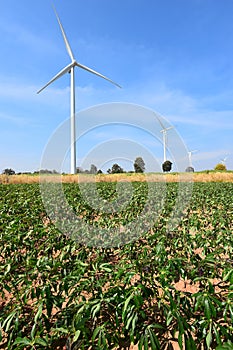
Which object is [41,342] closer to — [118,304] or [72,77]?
[118,304]

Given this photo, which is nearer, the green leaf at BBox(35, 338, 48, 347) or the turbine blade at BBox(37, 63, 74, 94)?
the green leaf at BBox(35, 338, 48, 347)

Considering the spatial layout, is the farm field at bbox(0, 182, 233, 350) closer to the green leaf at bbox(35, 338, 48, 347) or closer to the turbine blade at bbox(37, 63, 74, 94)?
the green leaf at bbox(35, 338, 48, 347)

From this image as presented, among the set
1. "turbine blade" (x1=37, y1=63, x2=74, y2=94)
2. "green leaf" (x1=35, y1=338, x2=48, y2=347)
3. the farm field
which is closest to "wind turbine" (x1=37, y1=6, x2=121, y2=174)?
"turbine blade" (x1=37, y1=63, x2=74, y2=94)

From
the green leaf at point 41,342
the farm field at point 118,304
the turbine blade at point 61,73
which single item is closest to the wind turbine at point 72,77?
the turbine blade at point 61,73

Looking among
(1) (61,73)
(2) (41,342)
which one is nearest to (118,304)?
(2) (41,342)

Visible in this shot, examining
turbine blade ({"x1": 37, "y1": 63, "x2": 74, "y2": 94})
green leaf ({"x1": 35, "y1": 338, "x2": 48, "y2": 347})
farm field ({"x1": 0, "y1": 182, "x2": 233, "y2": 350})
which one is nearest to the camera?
green leaf ({"x1": 35, "y1": 338, "x2": 48, "y2": 347})

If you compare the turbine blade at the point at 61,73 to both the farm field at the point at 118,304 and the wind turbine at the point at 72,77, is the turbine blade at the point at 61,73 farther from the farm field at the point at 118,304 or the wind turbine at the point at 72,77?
the farm field at the point at 118,304

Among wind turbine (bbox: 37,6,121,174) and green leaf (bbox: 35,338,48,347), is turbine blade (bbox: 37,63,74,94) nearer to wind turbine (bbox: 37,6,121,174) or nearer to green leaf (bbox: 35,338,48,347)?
wind turbine (bbox: 37,6,121,174)

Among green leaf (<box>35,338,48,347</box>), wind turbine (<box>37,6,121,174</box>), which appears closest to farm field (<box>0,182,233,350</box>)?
green leaf (<box>35,338,48,347</box>)

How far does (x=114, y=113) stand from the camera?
6887 mm

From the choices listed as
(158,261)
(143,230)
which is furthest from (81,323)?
(143,230)

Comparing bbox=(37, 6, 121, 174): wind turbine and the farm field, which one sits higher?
bbox=(37, 6, 121, 174): wind turbine

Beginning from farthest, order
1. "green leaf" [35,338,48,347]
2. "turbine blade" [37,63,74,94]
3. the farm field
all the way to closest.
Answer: "turbine blade" [37,63,74,94] < the farm field < "green leaf" [35,338,48,347]

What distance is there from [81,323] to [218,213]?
6.03 metres
